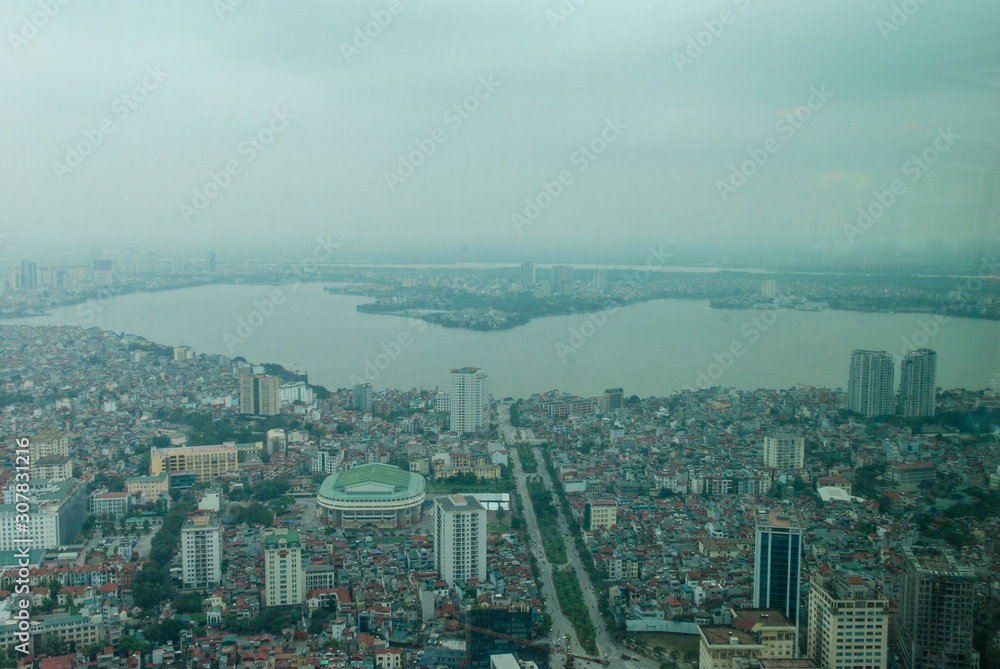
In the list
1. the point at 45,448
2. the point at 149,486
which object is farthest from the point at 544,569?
the point at 45,448

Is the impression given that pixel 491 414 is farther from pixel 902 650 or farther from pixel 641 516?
pixel 902 650

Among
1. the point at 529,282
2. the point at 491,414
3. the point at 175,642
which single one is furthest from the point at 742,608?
the point at 529,282

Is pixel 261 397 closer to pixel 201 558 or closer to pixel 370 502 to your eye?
pixel 370 502

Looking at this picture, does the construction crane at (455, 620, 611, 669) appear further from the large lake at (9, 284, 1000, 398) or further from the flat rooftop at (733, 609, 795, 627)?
the large lake at (9, 284, 1000, 398)

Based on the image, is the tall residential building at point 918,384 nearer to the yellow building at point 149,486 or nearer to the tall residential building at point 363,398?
the tall residential building at point 363,398

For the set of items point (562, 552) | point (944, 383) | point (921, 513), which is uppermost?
point (944, 383)
